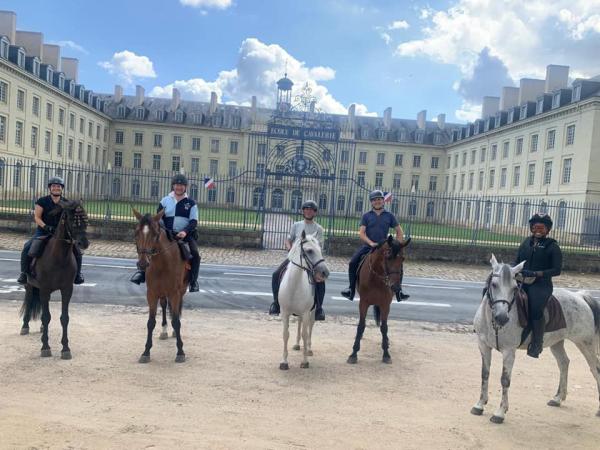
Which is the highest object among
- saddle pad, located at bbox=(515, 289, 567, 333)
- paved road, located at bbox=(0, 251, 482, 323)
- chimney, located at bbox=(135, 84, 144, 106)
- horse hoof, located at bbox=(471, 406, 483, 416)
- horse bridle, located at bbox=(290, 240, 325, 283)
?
chimney, located at bbox=(135, 84, 144, 106)

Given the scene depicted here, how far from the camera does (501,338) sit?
5227 millimetres

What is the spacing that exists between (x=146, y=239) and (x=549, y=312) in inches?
201

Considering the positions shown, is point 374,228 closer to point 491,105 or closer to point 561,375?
point 561,375

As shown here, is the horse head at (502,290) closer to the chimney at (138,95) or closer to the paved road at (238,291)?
the paved road at (238,291)

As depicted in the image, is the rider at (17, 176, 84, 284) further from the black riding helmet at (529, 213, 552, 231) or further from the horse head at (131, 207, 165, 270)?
the black riding helmet at (529, 213, 552, 231)

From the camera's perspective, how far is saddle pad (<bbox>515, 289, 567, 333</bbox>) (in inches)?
208

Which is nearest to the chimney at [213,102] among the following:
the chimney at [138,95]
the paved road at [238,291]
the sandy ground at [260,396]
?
the chimney at [138,95]

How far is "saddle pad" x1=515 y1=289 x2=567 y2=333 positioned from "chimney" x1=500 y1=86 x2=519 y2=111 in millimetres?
58878

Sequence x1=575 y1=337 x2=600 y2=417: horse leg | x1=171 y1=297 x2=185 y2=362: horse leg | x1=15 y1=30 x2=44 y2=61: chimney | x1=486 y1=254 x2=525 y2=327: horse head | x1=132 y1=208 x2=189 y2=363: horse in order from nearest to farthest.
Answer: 1. x1=486 y1=254 x2=525 y2=327: horse head
2. x1=575 y1=337 x2=600 y2=417: horse leg
3. x1=132 y1=208 x2=189 y2=363: horse
4. x1=171 y1=297 x2=185 y2=362: horse leg
5. x1=15 y1=30 x2=44 y2=61: chimney

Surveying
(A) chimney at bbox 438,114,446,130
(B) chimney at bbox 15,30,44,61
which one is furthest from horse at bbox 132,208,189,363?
(A) chimney at bbox 438,114,446,130

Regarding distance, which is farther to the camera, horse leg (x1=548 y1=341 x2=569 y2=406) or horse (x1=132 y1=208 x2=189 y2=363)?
horse (x1=132 y1=208 x2=189 y2=363)

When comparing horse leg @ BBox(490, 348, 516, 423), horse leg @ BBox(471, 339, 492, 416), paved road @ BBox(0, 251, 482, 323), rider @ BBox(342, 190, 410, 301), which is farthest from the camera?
paved road @ BBox(0, 251, 482, 323)

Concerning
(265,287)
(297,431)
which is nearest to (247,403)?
(297,431)

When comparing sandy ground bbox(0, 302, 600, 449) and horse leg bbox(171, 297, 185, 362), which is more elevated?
horse leg bbox(171, 297, 185, 362)
